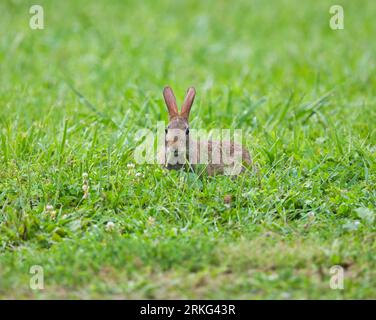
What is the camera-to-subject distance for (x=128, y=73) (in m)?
7.80

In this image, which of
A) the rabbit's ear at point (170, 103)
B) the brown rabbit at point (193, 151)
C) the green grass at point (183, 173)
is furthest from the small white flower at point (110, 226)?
the rabbit's ear at point (170, 103)

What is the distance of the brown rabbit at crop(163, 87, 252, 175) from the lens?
5.22m

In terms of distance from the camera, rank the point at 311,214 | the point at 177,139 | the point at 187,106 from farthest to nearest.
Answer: the point at 187,106 < the point at 177,139 < the point at 311,214

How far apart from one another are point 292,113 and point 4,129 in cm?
230

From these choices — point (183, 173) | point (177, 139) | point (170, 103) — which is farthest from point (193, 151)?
point (170, 103)

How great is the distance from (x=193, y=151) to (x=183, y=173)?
28 centimetres

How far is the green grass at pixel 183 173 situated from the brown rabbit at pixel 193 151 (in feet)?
0.50

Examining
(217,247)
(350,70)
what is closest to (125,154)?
(217,247)

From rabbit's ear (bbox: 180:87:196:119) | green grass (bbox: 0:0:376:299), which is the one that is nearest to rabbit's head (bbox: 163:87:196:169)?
rabbit's ear (bbox: 180:87:196:119)

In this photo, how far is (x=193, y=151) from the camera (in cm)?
530

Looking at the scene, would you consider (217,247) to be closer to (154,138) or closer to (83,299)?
(83,299)

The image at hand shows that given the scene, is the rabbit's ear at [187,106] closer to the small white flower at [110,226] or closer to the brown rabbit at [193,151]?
the brown rabbit at [193,151]

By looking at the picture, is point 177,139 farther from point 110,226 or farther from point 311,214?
point 311,214

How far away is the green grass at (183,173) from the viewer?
4082 mm
